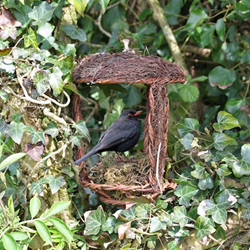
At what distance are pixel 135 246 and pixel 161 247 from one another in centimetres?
19

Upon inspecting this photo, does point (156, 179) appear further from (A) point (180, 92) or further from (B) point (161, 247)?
(A) point (180, 92)

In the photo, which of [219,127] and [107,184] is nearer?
[107,184]

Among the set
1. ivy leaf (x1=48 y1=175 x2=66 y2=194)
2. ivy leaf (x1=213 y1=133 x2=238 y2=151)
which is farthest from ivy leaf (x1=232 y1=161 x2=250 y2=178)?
ivy leaf (x1=48 y1=175 x2=66 y2=194)

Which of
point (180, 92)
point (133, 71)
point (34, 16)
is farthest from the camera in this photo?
point (180, 92)

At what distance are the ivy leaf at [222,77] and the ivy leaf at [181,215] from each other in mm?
1254

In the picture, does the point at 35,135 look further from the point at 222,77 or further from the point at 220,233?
the point at 222,77

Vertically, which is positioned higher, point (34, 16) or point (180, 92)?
point (34, 16)

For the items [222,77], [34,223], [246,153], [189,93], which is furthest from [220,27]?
[34,223]

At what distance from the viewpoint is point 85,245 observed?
9.26 ft

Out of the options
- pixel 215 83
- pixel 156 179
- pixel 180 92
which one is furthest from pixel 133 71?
pixel 215 83

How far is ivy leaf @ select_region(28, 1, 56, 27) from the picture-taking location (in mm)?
2725

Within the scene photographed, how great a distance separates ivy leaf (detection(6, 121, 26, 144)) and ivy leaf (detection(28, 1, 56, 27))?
613 millimetres

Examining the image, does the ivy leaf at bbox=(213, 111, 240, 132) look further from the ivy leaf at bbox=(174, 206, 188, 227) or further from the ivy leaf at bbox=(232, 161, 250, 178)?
the ivy leaf at bbox=(174, 206, 188, 227)

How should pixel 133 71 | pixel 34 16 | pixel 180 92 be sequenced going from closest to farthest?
pixel 133 71, pixel 34 16, pixel 180 92
